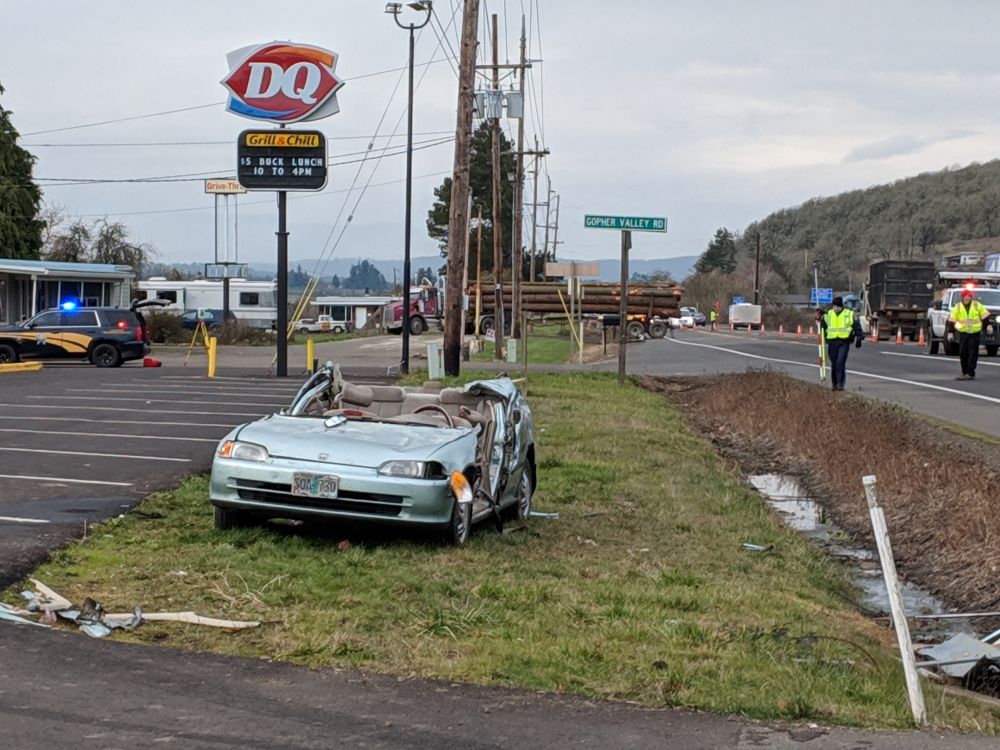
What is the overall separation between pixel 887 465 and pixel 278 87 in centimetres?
2107

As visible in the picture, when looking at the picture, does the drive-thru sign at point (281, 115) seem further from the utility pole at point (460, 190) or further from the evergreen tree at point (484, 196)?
the evergreen tree at point (484, 196)

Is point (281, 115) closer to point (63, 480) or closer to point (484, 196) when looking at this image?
point (63, 480)

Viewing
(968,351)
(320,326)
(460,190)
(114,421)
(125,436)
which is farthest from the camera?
(320,326)

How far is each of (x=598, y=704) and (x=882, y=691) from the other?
139 centimetres

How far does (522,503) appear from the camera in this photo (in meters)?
11.5

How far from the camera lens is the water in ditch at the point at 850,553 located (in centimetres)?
957

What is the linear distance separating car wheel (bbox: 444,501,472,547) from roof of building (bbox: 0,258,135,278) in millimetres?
40242

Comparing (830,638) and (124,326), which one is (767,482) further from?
(124,326)

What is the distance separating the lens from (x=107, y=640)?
22.7ft

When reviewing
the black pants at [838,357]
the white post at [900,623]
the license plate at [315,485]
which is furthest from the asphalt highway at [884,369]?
the white post at [900,623]

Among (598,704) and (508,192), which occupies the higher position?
(508,192)

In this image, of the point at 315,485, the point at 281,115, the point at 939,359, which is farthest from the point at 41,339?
the point at 315,485

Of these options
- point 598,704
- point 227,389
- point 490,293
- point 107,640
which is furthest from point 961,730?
point 490,293

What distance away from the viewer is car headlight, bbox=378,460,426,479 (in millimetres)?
9516
